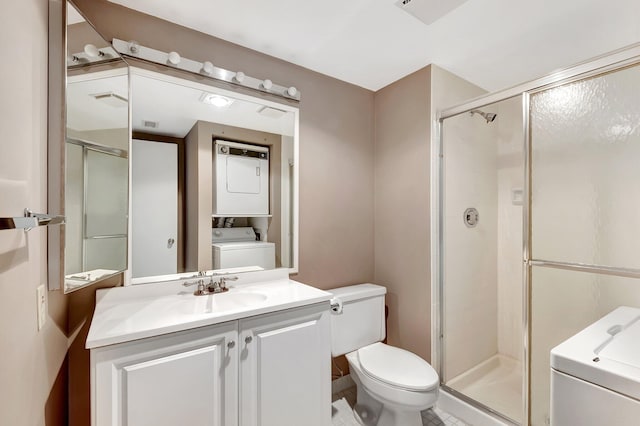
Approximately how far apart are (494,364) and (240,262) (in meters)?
2.22

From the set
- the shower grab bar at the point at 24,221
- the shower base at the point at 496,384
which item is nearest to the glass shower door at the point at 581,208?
the shower base at the point at 496,384

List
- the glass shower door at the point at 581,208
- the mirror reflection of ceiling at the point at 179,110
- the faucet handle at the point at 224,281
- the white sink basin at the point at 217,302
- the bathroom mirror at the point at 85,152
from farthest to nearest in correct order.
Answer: the faucet handle at the point at 224,281 < the mirror reflection of ceiling at the point at 179,110 < the glass shower door at the point at 581,208 < the white sink basin at the point at 217,302 < the bathroom mirror at the point at 85,152

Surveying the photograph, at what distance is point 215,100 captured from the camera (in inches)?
65.6

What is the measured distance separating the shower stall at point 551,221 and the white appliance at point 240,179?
1176 millimetres

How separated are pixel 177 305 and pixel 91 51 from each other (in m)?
1.15

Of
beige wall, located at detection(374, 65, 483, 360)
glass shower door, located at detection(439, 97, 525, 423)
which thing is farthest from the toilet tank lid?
glass shower door, located at detection(439, 97, 525, 423)

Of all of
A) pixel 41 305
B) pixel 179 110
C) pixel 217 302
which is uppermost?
pixel 179 110

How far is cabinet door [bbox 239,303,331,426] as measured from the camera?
1222 mm

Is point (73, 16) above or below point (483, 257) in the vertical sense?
above

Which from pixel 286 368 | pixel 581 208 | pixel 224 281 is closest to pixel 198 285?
pixel 224 281

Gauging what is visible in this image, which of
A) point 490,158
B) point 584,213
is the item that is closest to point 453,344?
point 584,213

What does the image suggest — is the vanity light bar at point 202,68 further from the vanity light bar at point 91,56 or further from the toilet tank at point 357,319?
the toilet tank at point 357,319

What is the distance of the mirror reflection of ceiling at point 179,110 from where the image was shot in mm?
1455

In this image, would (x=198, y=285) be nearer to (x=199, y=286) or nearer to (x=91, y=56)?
(x=199, y=286)
